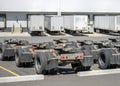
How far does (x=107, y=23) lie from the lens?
51125mm

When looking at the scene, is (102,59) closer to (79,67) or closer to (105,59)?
(105,59)

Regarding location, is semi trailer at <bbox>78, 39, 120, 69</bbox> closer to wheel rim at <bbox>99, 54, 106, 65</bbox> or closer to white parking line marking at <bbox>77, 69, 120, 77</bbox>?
wheel rim at <bbox>99, 54, 106, 65</bbox>

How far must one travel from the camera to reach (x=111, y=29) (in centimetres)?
4953

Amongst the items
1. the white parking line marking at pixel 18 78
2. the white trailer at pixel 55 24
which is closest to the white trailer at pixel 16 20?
the white trailer at pixel 55 24

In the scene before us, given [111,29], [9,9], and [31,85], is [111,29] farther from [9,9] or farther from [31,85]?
[31,85]

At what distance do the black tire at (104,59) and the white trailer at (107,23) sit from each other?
30.9 meters

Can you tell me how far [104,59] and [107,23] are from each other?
34.2m

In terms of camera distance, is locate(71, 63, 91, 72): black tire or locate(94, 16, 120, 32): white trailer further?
locate(94, 16, 120, 32): white trailer

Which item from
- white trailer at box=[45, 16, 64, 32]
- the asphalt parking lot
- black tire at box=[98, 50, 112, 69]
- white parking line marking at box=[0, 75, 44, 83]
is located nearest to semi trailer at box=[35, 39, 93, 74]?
the asphalt parking lot

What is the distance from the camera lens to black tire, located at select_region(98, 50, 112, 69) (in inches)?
667

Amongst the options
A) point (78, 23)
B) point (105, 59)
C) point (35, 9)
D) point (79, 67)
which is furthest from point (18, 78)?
point (35, 9)

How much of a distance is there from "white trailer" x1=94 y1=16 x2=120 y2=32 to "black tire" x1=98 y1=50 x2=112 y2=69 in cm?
3089
